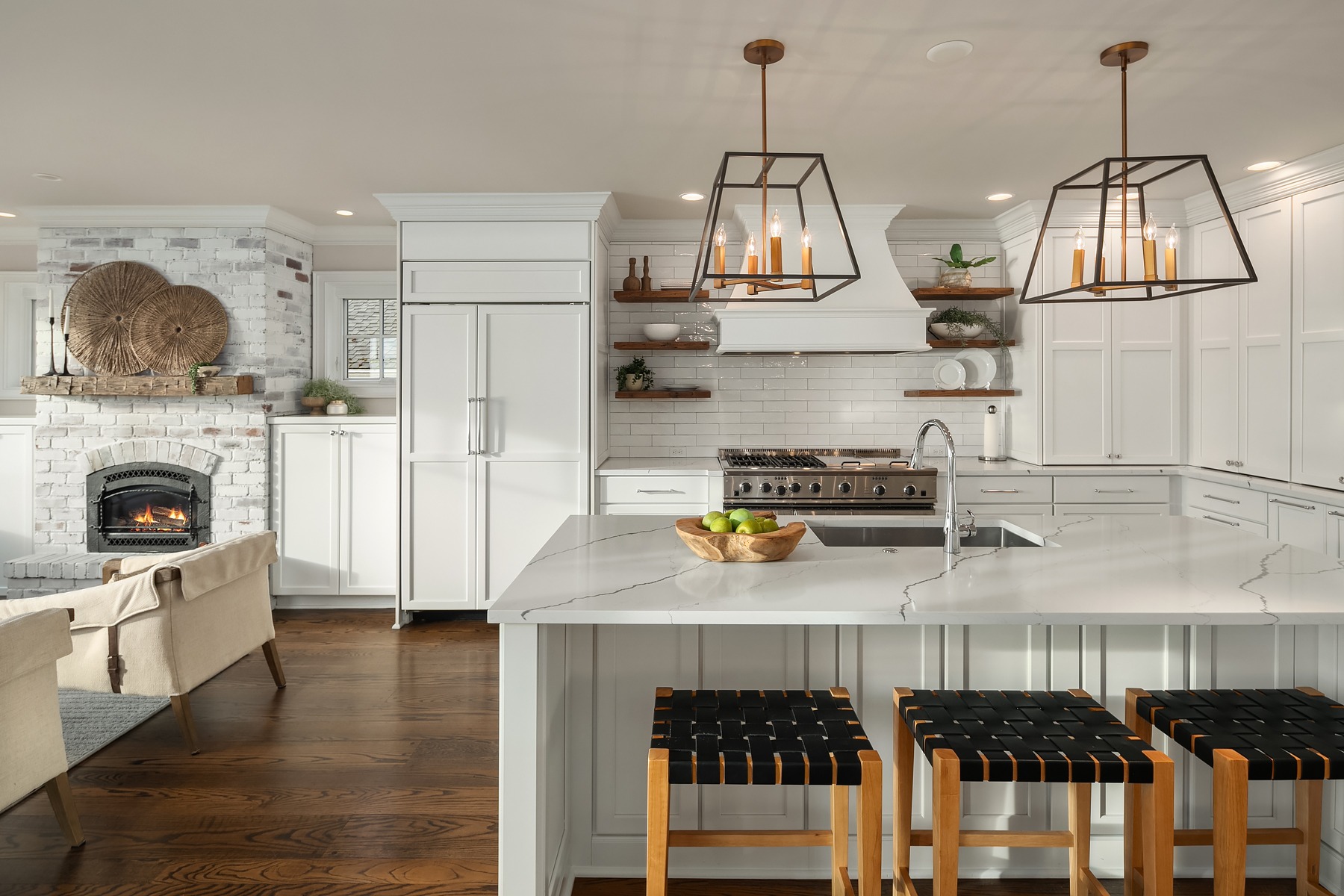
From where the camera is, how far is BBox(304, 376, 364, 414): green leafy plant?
5219 mm

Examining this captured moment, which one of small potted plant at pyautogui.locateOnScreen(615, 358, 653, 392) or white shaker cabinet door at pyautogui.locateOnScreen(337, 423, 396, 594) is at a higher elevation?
small potted plant at pyautogui.locateOnScreen(615, 358, 653, 392)

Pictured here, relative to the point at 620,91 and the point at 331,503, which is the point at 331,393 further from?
the point at 620,91

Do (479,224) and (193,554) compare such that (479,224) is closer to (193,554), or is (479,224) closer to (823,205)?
(823,205)

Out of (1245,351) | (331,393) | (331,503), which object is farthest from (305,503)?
(1245,351)

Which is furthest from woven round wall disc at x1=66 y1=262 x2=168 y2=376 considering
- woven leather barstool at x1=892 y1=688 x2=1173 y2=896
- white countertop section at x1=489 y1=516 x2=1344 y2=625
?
woven leather barstool at x1=892 y1=688 x2=1173 y2=896

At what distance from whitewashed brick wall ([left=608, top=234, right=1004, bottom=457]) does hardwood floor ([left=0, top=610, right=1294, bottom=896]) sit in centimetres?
214

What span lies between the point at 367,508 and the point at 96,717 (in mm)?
1859

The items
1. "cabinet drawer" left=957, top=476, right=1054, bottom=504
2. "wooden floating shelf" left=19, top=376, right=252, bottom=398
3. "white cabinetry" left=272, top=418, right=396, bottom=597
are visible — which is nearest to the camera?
"cabinet drawer" left=957, top=476, right=1054, bottom=504

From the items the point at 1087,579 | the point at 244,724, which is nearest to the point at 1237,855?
the point at 1087,579

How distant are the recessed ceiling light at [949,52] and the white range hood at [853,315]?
169cm

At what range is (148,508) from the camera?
194 inches

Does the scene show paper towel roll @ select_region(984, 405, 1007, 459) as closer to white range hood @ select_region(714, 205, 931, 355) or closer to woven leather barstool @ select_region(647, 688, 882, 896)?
white range hood @ select_region(714, 205, 931, 355)

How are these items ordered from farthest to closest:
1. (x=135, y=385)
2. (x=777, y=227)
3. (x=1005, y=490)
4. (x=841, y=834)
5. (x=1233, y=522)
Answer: (x=135, y=385), (x=1005, y=490), (x=1233, y=522), (x=777, y=227), (x=841, y=834)

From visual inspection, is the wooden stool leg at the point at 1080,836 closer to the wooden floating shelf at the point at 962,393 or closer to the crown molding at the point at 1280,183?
the crown molding at the point at 1280,183
